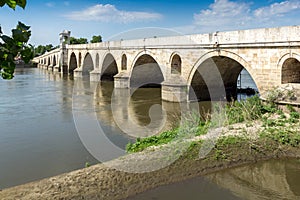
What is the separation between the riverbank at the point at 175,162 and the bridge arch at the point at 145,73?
11459 millimetres

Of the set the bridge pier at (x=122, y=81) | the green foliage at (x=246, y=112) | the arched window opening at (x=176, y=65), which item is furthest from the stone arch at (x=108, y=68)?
the green foliage at (x=246, y=112)

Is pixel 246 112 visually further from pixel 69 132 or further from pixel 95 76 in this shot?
pixel 95 76

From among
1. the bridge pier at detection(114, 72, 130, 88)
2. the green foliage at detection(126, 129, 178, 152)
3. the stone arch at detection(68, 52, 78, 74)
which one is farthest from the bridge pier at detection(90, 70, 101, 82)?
the green foliage at detection(126, 129, 178, 152)

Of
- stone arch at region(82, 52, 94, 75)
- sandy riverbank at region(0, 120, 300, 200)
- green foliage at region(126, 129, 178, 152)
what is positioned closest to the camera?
sandy riverbank at region(0, 120, 300, 200)

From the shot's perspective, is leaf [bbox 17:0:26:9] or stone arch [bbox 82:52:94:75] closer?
leaf [bbox 17:0:26:9]

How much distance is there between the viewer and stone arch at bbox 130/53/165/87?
1820cm

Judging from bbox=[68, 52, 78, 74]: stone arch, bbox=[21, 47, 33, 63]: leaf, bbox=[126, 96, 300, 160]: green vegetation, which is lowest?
bbox=[126, 96, 300, 160]: green vegetation

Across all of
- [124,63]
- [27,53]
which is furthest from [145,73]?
[27,53]

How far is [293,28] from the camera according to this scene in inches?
317

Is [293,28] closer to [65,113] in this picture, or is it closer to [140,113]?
Result: [140,113]

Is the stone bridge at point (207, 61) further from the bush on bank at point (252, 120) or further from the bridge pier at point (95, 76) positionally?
the bush on bank at point (252, 120)

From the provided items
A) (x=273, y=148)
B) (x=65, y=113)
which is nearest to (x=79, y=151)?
(x=273, y=148)

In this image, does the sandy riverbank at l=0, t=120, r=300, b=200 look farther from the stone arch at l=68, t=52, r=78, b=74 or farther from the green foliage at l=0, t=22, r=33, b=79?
the stone arch at l=68, t=52, r=78, b=74

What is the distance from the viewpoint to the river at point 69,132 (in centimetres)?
476
